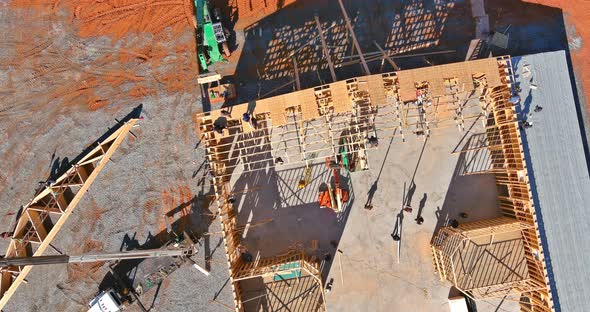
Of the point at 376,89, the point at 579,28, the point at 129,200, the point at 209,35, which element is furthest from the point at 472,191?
the point at 129,200

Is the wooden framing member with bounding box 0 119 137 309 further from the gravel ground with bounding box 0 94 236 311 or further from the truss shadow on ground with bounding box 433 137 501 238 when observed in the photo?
the truss shadow on ground with bounding box 433 137 501 238

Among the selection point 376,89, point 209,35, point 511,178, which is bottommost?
point 511,178

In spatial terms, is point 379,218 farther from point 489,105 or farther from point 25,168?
point 25,168

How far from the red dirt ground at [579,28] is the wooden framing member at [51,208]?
19925mm

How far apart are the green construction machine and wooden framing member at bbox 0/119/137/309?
445 cm

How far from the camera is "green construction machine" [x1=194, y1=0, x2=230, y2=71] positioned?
15617mm

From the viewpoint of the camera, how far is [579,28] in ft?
52.5

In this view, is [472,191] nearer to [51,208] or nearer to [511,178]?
[511,178]

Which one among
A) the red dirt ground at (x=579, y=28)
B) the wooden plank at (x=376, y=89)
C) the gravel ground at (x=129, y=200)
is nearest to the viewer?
the wooden plank at (x=376, y=89)

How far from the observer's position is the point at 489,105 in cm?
1559

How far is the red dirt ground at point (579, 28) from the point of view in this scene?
16.0 meters

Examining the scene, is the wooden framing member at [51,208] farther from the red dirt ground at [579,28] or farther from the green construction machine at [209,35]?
the red dirt ground at [579,28]

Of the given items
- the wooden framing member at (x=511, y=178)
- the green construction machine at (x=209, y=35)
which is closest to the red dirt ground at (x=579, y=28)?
the wooden framing member at (x=511, y=178)

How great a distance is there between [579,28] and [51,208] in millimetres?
25191
